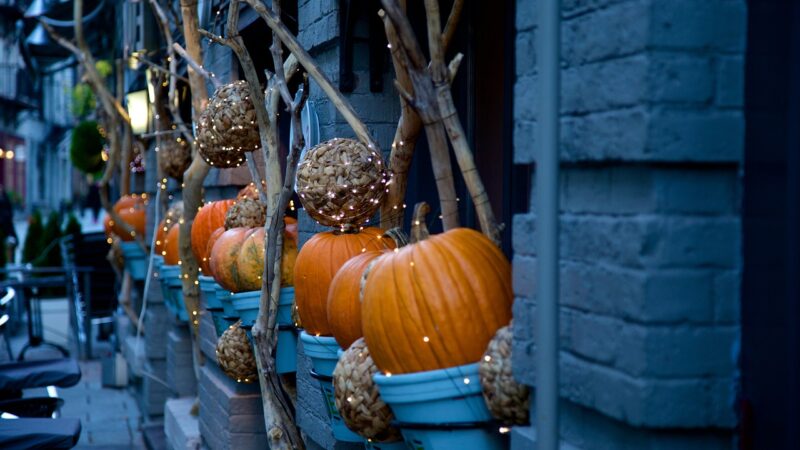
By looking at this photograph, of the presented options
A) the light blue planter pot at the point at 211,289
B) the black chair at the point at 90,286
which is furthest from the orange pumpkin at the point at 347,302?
the black chair at the point at 90,286

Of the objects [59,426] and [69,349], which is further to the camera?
[69,349]

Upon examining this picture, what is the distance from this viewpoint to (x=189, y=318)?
820cm

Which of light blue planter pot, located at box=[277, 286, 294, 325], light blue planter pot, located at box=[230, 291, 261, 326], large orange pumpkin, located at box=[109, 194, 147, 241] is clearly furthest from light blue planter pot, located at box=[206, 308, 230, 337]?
large orange pumpkin, located at box=[109, 194, 147, 241]

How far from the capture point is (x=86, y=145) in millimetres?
20984

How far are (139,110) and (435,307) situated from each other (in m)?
9.11

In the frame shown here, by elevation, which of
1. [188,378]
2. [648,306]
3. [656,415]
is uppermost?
[648,306]

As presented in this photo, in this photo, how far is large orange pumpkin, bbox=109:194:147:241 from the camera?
487 inches

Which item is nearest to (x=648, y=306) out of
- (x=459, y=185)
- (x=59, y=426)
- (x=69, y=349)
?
(x=459, y=185)

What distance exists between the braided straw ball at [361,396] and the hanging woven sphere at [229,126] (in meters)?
2.42

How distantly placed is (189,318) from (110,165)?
16.5 feet

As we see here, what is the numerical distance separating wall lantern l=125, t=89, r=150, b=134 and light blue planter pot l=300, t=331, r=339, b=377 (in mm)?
7927

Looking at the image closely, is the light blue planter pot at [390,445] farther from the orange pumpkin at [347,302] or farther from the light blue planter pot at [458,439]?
the light blue planter pot at [458,439]

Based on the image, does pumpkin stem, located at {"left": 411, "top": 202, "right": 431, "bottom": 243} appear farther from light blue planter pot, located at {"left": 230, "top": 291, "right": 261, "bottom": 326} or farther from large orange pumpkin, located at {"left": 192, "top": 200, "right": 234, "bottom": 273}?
large orange pumpkin, located at {"left": 192, "top": 200, "right": 234, "bottom": 273}

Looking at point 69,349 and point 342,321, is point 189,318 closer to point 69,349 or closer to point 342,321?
point 342,321
